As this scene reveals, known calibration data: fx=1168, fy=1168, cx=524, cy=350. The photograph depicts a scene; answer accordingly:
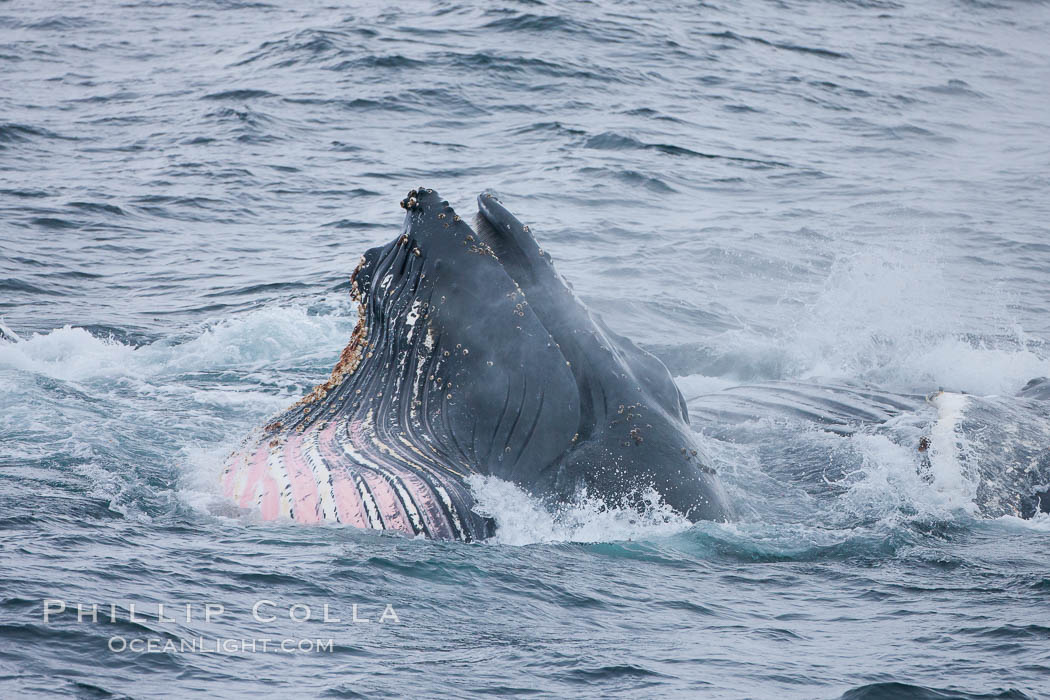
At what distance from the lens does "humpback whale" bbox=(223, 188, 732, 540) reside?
6.39 meters

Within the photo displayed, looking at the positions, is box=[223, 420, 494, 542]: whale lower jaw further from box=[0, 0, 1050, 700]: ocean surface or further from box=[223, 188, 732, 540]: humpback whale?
box=[0, 0, 1050, 700]: ocean surface

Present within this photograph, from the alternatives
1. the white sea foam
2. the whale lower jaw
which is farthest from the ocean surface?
the whale lower jaw

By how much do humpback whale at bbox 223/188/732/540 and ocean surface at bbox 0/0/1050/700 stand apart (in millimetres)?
171

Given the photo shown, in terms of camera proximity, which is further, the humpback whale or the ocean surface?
the humpback whale

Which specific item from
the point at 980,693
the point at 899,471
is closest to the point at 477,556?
the point at 980,693

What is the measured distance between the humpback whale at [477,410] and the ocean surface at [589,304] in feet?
0.56

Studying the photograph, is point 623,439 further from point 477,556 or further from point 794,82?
point 794,82

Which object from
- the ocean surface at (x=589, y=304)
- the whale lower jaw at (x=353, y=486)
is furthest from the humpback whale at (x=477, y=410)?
the ocean surface at (x=589, y=304)

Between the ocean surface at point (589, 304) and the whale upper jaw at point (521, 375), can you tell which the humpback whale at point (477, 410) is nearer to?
the whale upper jaw at point (521, 375)

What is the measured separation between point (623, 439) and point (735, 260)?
9355 millimetres

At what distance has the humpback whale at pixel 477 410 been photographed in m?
6.39

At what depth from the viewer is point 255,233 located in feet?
52.6

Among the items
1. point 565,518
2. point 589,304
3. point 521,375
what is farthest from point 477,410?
point 589,304

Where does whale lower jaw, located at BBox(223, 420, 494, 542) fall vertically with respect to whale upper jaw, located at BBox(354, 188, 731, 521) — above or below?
below
